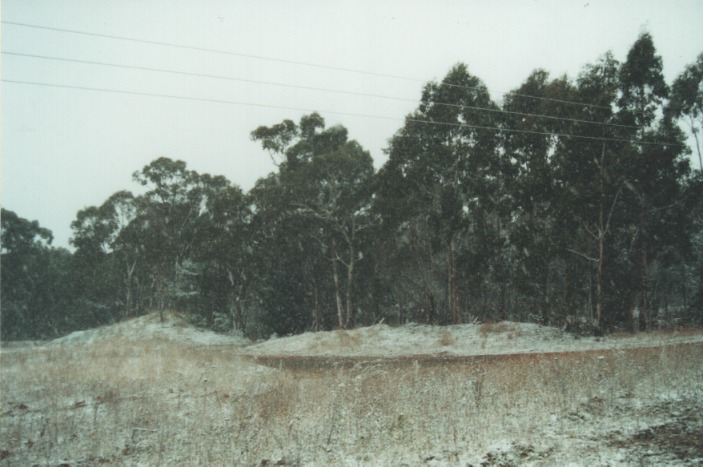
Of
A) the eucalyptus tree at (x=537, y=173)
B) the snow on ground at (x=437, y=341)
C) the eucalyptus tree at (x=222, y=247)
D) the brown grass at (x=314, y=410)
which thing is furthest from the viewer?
the eucalyptus tree at (x=222, y=247)

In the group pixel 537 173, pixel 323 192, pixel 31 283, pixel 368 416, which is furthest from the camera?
pixel 31 283

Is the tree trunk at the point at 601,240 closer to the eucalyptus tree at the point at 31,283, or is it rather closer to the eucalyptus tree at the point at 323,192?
the eucalyptus tree at the point at 323,192

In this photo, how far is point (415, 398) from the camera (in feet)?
26.4

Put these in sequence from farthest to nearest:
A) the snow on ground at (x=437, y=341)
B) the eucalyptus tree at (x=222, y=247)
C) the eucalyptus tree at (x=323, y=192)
Answer: the eucalyptus tree at (x=222, y=247)
the eucalyptus tree at (x=323, y=192)
the snow on ground at (x=437, y=341)

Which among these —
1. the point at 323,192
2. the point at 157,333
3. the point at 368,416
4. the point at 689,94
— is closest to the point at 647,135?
the point at 689,94

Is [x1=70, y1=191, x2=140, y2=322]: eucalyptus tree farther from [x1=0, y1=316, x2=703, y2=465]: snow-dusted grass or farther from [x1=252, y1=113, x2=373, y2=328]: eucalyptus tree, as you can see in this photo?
[x1=0, y1=316, x2=703, y2=465]: snow-dusted grass

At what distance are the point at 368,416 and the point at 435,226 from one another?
22.3 metres

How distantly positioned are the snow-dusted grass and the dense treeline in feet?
27.5

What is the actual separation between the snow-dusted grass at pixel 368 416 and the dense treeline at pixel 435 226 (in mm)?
8387

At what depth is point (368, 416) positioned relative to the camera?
738 centimetres

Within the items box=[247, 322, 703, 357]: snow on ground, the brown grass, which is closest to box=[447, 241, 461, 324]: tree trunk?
box=[247, 322, 703, 357]: snow on ground

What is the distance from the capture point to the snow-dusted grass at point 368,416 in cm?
584

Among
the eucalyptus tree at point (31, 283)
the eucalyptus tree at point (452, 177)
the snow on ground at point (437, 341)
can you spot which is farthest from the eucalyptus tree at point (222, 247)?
the eucalyptus tree at point (31, 283)

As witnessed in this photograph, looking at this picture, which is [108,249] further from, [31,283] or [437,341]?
[437,341]
